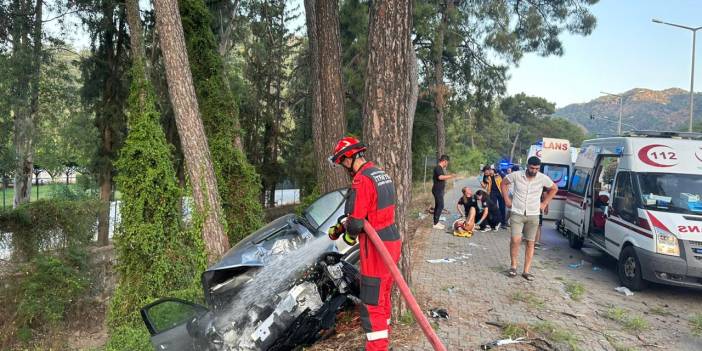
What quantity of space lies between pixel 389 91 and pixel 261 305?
8.27ft

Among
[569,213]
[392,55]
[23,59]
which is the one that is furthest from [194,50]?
[569,213]

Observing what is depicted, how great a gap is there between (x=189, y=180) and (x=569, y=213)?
8.58 meters

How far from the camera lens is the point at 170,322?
4.11 meters

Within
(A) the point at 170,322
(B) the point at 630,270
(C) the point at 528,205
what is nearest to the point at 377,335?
(A) the point at 170,322

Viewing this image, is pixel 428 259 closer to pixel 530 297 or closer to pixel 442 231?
pixel 530 297

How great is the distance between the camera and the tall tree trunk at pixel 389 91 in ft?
15.0

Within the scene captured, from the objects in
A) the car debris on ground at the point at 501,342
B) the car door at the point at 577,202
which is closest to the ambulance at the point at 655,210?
the car door at the point at 577,202

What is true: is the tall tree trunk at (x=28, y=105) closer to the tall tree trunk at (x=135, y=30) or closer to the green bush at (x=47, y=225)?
the green bush at (x=47, y=225)

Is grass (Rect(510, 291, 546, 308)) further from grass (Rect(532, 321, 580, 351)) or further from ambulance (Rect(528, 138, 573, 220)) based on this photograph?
ambulance (Rect(528, 138, 573, 220))

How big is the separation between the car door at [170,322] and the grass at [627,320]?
480cm

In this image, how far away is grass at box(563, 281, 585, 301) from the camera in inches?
244

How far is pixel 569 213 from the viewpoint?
34.1 ft

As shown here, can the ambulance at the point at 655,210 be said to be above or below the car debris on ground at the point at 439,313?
above

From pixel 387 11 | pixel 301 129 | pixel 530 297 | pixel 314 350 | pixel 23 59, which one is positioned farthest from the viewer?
pixel 301 129
